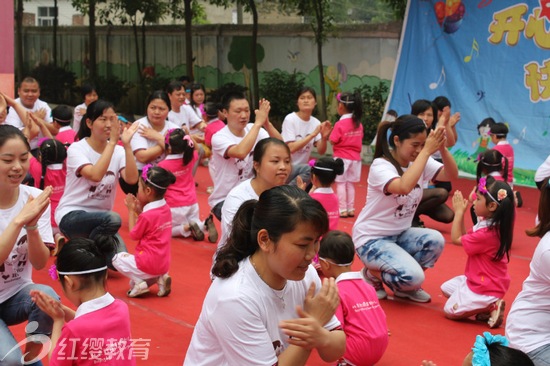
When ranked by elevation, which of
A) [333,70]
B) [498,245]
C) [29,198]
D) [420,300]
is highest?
[333,70]

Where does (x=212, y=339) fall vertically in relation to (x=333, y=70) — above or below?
below

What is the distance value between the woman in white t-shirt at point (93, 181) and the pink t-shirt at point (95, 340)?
278 cm

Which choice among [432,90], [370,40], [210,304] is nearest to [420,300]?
[210,304]

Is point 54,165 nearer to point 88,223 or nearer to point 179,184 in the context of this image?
point 88,223

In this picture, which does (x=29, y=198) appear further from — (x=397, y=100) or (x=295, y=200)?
(x=397, y=100)

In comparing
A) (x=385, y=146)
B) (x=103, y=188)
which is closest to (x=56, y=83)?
(x=103, y=188)

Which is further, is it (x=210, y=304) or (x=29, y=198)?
(x=29, y=198)

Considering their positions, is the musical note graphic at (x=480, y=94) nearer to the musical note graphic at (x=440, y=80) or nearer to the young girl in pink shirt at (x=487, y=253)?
the musical note graphic at (x=440, y=80)

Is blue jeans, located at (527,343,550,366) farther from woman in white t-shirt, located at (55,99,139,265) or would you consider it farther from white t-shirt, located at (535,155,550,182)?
woman in white t-shirt, located at (55,99,139,265)

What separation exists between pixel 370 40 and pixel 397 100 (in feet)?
7.09

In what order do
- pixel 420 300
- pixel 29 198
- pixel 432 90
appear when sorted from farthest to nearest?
pixel 432 90, pixel 420 300, pixel 29 198

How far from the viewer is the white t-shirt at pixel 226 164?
24.3ft

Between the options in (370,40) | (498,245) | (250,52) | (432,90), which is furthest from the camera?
(250,52)

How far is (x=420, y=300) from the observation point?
637cm
